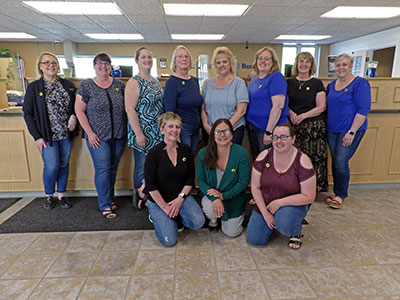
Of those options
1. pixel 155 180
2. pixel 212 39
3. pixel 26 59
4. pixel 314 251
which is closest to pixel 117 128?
pixel 155 180

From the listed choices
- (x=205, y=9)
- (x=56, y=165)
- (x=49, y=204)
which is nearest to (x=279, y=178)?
(x=56, y=165)

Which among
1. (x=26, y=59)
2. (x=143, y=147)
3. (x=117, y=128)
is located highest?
(x=26, y=59)

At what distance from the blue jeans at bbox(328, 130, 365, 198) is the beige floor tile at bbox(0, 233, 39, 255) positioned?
2692 mm

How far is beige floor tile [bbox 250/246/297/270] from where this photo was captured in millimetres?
1839

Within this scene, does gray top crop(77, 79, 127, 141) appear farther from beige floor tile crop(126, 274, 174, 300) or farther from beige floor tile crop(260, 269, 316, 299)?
beige floor tile crop(260, 269, 316, 299)

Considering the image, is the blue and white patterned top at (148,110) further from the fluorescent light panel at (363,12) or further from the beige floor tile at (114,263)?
the fluorescent light panel at (363,12)

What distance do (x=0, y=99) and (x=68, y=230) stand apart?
1718 millimetres

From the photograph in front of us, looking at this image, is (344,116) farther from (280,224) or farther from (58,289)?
(58,289)

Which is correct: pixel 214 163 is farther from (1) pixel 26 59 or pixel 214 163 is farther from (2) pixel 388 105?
(1) pixel 26 59

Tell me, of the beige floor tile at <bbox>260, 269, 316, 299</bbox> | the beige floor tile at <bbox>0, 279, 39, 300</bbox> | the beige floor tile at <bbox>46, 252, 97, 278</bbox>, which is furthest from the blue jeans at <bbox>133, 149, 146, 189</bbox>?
the beige floor tile at <bbox>260, 269, 316, 299</bbox>

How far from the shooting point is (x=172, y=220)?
A: 2.11 meters

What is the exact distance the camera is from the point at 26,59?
1020cm

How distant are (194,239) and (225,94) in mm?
1187

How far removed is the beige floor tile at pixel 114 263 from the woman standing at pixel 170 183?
27cm
